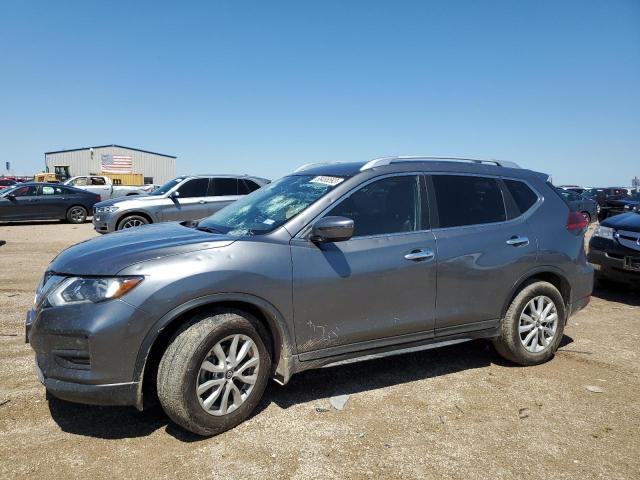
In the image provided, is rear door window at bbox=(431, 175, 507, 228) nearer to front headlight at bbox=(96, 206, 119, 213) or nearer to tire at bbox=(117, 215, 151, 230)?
tire at bbox=(117, 215, 151, 230)

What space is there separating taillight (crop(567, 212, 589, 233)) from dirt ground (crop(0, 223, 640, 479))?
4.01 feet

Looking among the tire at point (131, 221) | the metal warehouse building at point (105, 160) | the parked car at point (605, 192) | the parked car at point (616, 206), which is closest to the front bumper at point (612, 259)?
the tire at point (131, 221)

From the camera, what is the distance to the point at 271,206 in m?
3.84

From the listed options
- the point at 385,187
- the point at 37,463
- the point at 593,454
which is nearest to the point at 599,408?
the point at 593,454

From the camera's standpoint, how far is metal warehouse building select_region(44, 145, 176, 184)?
53531 mm

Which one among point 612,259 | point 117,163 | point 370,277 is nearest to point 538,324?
point 370,277

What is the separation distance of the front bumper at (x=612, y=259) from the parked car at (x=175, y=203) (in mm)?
7769

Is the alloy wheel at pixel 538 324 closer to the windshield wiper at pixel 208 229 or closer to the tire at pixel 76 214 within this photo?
the windshield wiper at pixel 208 229

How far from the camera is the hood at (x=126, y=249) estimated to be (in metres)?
2.93

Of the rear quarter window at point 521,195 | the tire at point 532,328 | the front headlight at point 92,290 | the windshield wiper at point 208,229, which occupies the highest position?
the rear quarter window at point 521,195

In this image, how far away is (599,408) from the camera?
359 cm

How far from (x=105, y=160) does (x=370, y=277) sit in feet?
184

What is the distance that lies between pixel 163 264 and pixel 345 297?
4.06ft

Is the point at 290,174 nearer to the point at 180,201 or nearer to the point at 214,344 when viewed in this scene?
the point at 214,344
